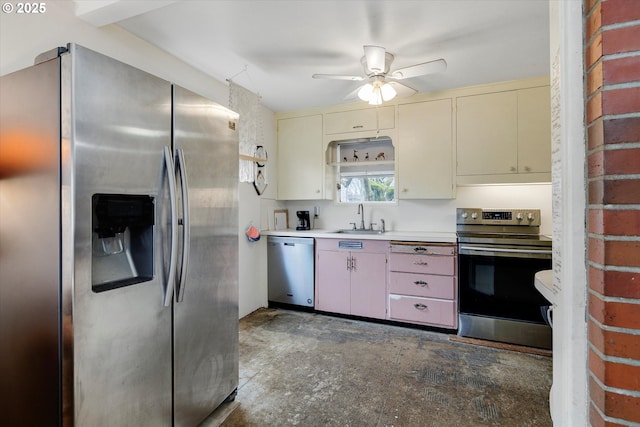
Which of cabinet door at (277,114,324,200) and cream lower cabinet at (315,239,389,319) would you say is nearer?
cream lower cabinet at (315,239,389,319)

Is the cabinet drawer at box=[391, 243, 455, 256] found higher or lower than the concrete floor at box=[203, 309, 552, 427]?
higher

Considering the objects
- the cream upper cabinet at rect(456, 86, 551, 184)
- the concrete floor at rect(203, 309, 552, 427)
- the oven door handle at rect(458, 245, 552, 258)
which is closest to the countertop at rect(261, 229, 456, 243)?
the oven door handle at rect(458, 245, 552, 258)

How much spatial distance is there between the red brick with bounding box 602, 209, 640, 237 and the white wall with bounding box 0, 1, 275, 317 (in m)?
2.53

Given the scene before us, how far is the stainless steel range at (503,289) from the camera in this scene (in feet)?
8.72

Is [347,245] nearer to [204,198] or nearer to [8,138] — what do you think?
[204,198]

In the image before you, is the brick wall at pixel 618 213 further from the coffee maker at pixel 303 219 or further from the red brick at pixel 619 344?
the coffee maker at pixel 303 219

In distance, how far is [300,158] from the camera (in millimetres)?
3840

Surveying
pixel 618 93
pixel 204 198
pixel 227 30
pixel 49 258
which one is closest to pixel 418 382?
pixel 204 198

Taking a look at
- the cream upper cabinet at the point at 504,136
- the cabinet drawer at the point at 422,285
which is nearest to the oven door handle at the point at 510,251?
the cabinet drawer at the point at 422,285

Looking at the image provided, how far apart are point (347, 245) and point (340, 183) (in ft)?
3.39

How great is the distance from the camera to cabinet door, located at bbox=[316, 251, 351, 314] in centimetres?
331

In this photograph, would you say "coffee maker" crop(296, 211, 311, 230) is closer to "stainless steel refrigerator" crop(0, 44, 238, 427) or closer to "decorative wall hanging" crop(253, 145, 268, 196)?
"decorative wall hanging" crop(253, 145, 268, 196)

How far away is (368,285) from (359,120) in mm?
1865

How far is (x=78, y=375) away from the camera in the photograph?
1.11 m
